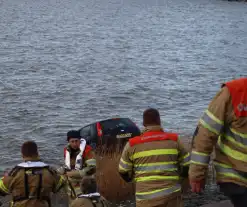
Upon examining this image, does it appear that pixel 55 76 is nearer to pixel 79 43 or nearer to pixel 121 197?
pixel 79 43

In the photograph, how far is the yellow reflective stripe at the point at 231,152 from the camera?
4230mm

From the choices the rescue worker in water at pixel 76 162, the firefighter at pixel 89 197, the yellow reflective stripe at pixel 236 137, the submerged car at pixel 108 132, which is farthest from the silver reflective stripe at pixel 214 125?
the submerged car at pixel 108 132

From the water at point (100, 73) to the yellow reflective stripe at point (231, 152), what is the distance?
9691 mm

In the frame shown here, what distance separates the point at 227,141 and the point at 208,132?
0.23m

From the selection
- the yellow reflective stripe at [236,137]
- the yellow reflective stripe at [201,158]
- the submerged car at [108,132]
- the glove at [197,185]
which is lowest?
the submerged car at [108,132]

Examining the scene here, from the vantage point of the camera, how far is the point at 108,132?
10445mm

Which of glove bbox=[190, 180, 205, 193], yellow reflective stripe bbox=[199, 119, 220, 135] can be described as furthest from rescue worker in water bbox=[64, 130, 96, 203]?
yellow reflective stripe bbox=[199, 119, 220, 135]

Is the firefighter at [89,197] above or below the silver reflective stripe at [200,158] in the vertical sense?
below

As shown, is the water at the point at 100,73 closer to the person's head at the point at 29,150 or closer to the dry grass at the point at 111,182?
the dry grass at the point at 111,182

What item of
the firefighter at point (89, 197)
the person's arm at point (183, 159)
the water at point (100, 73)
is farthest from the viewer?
the water at point (100, 73)

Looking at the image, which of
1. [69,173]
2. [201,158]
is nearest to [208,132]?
[201,158]

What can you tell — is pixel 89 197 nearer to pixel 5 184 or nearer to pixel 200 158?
pixel 5 184

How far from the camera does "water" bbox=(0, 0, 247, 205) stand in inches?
723

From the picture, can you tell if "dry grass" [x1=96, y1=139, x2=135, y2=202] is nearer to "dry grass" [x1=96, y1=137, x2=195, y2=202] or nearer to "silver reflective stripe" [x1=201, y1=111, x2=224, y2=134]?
"dry grass" [x1=96, y1=137, x2=195, y2=202]
